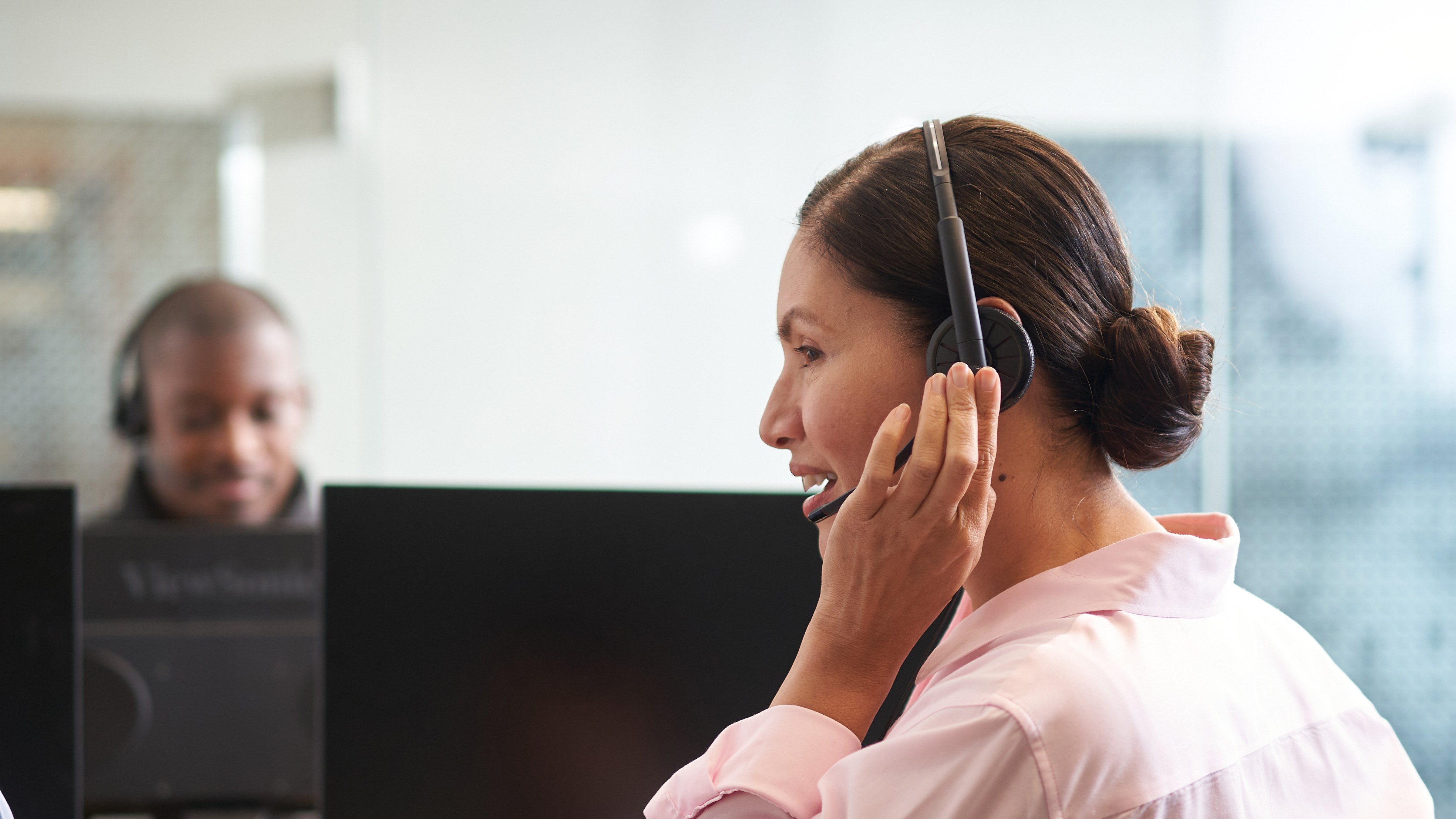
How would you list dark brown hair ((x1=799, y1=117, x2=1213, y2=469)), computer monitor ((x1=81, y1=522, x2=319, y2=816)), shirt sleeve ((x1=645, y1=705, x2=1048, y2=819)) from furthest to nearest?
computer monitor ((x1=81, y1=522, x2=319, y2=816)) < dark brown hair ((x1=799, y1=117, x2=1213, y2=469)) < shirt sleeve ((x1=645, y1=705, x2=1048, y2=819))

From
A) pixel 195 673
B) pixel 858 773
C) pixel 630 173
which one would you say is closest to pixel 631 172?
pixel 630 173

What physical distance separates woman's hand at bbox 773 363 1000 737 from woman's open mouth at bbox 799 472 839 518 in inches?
3.7

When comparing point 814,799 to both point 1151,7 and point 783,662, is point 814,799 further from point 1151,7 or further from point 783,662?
point 1151,7

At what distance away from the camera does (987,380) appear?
2.29ft

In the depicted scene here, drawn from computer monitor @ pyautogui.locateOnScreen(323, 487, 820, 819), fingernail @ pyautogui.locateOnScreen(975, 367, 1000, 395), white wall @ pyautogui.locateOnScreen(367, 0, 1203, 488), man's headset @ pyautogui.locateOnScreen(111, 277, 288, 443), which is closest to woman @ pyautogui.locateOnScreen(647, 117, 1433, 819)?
fingernail @ pyautogui.locateOnScreen(975, 367, 1000, 395)

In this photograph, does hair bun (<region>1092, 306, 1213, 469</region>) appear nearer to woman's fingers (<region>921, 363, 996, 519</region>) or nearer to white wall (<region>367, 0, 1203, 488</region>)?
woman's fingers (<region>921, 363, 996, 519</region>)

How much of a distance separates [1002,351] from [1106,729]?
280 millimetres

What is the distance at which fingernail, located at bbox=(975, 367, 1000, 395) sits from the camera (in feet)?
2.29

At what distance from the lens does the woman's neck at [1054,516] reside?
812 mm

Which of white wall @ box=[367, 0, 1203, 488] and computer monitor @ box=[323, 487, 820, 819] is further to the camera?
white wall @ box=[367, 0, 1203, 488]

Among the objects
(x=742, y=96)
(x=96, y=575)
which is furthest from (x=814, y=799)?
(x=742, y=96)

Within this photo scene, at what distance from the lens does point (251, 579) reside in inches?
42.9

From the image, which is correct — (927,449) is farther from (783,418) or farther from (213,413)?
(213,413)

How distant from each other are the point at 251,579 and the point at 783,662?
615 millimetres
